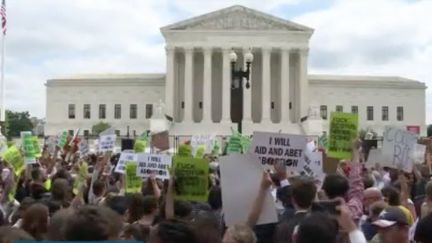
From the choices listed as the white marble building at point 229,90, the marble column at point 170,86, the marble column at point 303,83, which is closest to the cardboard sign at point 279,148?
the white marble building at point 229,90

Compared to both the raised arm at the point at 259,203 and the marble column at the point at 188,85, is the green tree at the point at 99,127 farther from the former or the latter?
the raised arm at the point at 259,203

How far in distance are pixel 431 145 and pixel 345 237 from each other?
10.2 metres

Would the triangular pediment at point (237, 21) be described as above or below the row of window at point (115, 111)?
above

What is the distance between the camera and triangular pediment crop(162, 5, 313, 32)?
282 feet

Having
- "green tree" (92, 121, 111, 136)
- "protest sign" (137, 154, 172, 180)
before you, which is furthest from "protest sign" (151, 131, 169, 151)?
"green tree" (92, 121, 111, 136)

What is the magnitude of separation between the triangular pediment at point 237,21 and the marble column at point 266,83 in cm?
290

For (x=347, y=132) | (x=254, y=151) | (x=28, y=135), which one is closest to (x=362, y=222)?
(x=254, y=151)

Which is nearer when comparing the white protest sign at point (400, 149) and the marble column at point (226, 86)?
the white protest sign at point (400, 149)

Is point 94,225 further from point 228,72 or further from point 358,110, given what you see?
point 358,110

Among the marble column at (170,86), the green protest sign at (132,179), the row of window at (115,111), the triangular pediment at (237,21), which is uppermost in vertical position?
the triangular pediment at (237,21)

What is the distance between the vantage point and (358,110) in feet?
311

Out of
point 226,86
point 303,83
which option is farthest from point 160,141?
point 303,83

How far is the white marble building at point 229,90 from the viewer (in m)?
85.4

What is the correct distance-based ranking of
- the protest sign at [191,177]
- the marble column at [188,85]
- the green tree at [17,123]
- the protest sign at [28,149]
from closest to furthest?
1. the protest sign at [191,177]
2. the protest sign at [28,149]
3. the marble column at [188,85]
4. the green tree at [17,123]
